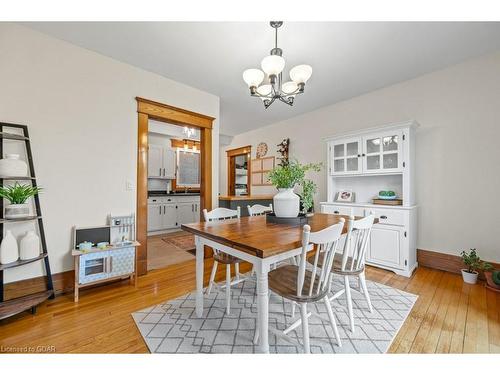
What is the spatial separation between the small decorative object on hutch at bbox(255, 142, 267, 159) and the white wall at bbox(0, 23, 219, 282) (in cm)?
289

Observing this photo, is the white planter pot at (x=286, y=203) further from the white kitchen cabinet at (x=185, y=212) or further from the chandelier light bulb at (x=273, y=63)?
the white kitchen cabinet at (x=185, y=212)

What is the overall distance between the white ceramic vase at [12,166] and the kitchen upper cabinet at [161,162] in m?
3.16

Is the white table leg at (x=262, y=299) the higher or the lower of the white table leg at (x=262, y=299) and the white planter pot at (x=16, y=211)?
the lower

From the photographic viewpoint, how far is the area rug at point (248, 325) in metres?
1.37

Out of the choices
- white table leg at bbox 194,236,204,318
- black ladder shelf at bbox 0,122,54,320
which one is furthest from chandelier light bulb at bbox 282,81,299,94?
black ladder shelf at bbox 0,122,54,320

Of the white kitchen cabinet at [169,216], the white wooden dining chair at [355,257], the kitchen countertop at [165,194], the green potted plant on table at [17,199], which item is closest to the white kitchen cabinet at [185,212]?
the white kitchen cabinet at [169,216]

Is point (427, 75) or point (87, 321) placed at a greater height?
point (427, 75)

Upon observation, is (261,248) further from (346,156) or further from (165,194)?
(165,194)

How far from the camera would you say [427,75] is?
8.95 feet

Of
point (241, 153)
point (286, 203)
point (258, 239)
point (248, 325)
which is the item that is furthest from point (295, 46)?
point (241, 153)

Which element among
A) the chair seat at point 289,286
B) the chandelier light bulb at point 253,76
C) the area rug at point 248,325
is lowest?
the area rug at point 248,325
